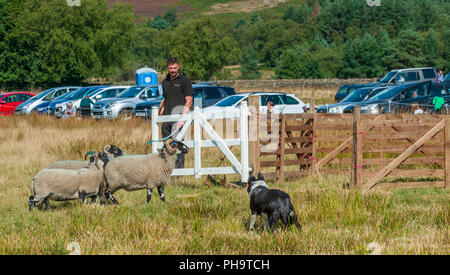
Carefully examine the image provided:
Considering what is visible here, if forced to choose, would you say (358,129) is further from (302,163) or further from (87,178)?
(87,178)

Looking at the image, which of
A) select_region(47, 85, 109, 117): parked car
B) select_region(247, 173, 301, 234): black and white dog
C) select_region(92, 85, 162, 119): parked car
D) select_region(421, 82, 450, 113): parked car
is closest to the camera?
select_region(247, 173, 301, 234): black and white dog

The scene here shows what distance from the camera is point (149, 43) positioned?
193000 mm

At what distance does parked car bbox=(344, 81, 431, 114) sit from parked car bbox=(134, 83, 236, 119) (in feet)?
16.9

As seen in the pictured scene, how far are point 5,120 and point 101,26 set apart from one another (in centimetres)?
4196

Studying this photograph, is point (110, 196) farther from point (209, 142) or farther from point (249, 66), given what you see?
point (249, 66)

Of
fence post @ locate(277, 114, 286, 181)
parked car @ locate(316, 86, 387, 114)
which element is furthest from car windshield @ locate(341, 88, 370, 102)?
fence post @ locate(277, 114, 286, 181)

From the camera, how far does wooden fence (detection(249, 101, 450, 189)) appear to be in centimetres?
1054

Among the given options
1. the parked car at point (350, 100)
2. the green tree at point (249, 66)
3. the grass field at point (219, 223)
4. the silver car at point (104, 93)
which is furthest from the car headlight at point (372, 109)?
the green tree at point (249, 66)

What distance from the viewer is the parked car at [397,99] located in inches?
877

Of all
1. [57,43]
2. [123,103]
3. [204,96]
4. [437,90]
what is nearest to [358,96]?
[437,90]

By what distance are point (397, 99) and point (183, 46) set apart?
72.3m

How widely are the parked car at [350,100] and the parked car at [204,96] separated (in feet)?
13.1

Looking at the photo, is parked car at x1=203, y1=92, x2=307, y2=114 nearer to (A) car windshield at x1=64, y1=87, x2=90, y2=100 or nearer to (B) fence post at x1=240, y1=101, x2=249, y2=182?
(B) fence post at x1=240, y1=101, x2=249, y2=182
